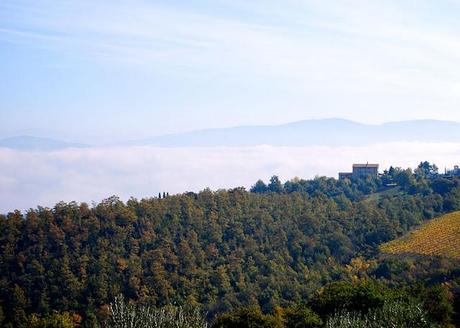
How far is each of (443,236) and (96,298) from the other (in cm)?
3043

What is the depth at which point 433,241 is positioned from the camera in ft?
219

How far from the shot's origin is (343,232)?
75.6 m

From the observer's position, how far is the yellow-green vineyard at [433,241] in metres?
63.3

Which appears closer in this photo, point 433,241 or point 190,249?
point 190,249

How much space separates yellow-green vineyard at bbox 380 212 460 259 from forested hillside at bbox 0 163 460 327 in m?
2.00

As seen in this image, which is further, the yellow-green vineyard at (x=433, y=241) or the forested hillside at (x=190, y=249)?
the yellow-green vineyard at (x=433, y=241)

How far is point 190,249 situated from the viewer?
6581cm

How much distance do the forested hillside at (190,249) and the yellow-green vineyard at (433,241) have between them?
1999 mm

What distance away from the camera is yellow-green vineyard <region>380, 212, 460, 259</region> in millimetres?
63312

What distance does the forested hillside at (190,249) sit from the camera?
5750cm

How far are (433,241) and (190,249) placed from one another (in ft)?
68.3

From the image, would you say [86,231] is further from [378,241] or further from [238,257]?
[378,241]

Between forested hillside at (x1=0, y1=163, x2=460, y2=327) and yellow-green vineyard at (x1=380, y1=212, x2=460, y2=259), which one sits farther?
yellow-green vineyard at (x1=380, y1=212, x2=460, y2=259)

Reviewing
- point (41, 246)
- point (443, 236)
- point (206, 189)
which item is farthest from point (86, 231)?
point (443, 236)
